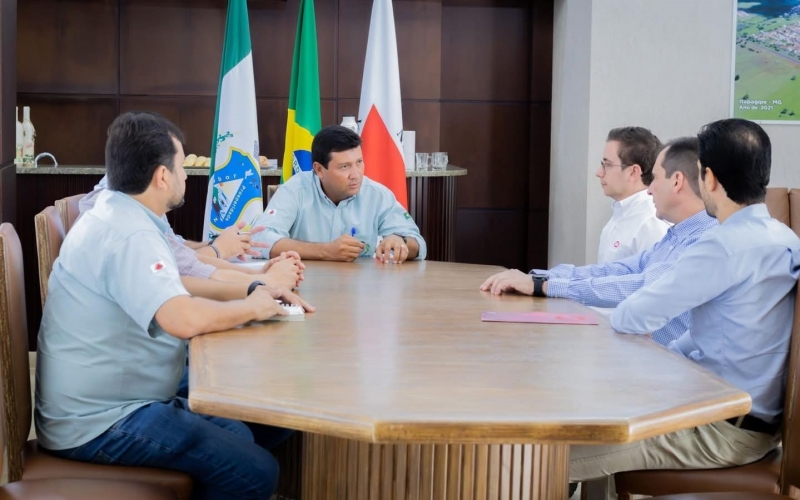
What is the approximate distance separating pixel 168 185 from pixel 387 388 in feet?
3.30

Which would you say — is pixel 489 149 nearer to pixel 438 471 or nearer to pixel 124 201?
pixel 124 201

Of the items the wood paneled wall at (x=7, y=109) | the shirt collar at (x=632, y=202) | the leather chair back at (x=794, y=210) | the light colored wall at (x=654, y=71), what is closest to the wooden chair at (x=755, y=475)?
the shirt collar at (x=632, y=202)

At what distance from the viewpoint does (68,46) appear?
6797 mm

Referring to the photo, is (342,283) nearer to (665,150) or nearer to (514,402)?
(665,150)

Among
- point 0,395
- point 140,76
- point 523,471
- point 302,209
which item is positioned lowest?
point 523,471

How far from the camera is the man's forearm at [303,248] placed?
3932 millimetres

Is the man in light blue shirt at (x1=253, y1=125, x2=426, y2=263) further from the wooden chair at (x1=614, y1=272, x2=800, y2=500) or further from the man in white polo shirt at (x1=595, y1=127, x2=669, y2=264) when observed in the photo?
the wooden chair at (x1=614, y1=272, x2=800, y2=500)

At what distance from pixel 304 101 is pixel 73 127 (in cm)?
193

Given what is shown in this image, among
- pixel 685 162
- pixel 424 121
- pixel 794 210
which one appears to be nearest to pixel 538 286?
pixel 685 162

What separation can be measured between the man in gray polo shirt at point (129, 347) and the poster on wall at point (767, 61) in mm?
4584

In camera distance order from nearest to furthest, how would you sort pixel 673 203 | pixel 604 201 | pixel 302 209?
pixel 673 203, pixel 302 209, pixel 604 201

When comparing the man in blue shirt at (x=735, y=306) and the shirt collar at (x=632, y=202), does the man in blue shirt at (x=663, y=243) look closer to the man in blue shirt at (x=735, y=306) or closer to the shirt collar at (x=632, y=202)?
the man in blue shirt at (x=735, y=306)

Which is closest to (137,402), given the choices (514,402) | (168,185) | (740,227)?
(168,185)

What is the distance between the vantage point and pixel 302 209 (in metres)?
4.29
